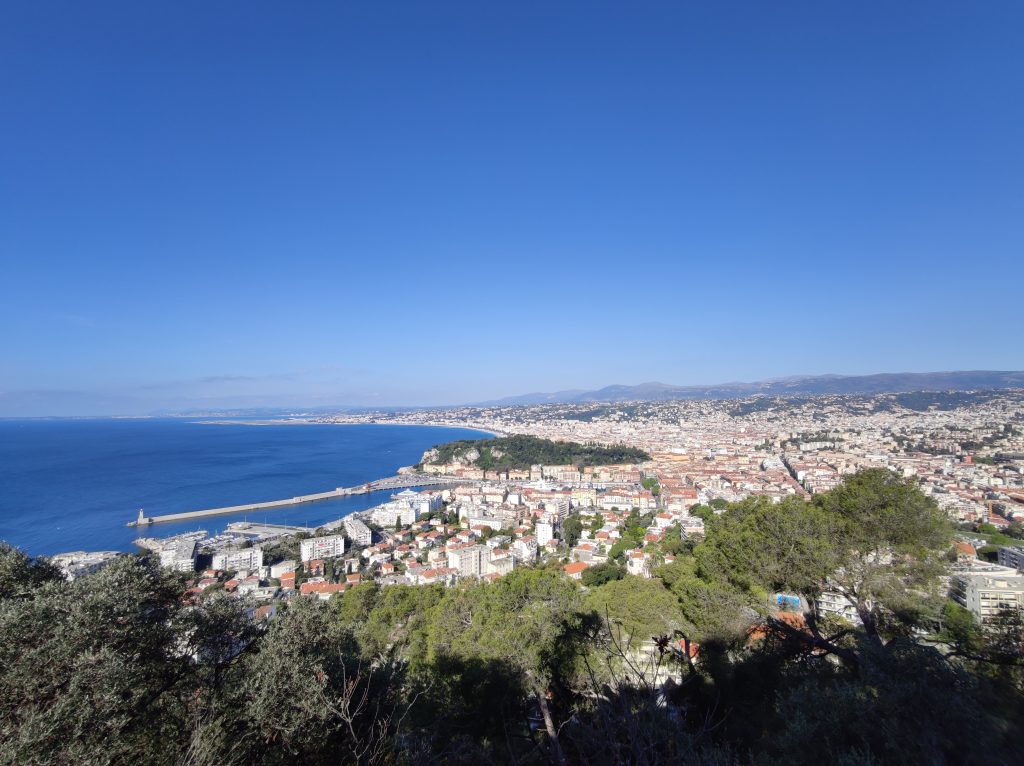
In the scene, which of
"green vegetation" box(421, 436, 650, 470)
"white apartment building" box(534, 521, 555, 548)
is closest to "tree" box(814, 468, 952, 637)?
"white apartment building" box(534, 521, 555, 548)

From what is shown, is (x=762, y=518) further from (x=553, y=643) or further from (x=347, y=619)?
(x=347, y=619)

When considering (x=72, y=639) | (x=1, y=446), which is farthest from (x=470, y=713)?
(x=1, y=446)

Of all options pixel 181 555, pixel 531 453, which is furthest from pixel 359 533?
pixel 531 453

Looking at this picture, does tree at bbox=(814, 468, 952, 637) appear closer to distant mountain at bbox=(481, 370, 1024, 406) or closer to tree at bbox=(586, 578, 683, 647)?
tree at bbox=(586, 578, 683, 647)

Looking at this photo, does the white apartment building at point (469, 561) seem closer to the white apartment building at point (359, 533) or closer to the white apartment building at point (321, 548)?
the white apartment building at point (321, 548)

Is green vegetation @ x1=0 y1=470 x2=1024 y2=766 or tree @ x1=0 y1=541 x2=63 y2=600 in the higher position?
tree @ x1=0 y1=541 x2=63 y2=600

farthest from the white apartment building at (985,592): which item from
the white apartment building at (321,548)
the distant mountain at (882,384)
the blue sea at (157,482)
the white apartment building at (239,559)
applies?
the distant mountain at (882,384)

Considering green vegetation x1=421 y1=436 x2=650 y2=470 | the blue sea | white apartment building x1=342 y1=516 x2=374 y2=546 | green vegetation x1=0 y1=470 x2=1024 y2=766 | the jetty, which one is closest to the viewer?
green vegetation x1=0 y1=470 x2=1024 y2=766
